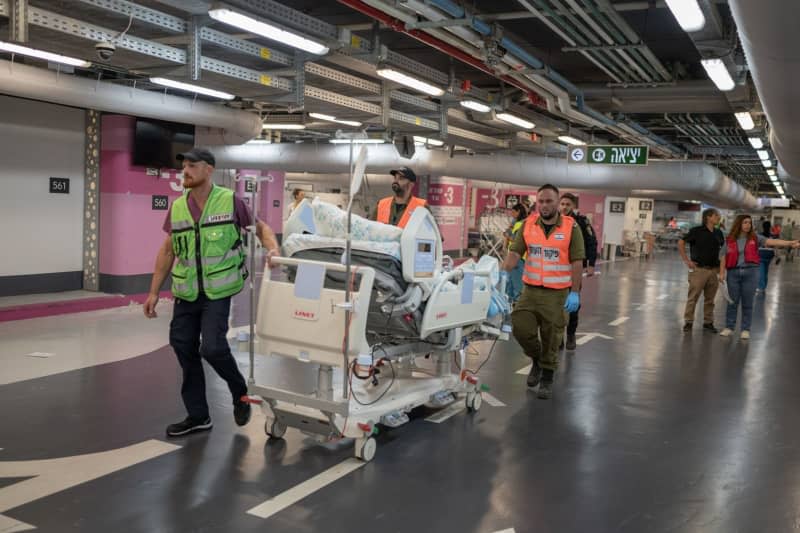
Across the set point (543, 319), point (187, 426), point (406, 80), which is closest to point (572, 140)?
point (406, 80)

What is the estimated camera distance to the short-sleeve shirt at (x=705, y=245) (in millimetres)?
8695

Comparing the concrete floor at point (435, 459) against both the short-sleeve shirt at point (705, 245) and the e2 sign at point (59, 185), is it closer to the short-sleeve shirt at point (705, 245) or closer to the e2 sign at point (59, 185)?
the short-sleeve shirt at point (705, 245)

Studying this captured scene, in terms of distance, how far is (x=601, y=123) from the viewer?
35.4 ft

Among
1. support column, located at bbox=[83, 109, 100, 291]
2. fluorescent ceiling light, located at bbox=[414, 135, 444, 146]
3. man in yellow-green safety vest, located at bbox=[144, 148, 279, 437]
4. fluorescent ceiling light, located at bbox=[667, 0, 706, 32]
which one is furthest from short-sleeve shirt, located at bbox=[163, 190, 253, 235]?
fluorescent ceiling light, located at bbox=[414, 135, 444, 146]

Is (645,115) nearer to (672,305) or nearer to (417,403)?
(672,305)

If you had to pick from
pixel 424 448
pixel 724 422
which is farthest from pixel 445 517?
pixel 724 422

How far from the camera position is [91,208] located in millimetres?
9398

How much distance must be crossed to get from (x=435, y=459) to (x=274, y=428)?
37.9 inches

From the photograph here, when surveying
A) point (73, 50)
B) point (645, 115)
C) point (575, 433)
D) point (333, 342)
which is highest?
point (645, 115)

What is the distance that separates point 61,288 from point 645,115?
1090 cm

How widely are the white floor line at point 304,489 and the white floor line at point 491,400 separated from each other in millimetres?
1589

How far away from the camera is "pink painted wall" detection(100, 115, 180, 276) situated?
9.28 meters

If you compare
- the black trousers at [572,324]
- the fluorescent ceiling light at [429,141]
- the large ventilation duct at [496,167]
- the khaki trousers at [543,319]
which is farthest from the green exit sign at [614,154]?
the khaki trousers at [543,319]

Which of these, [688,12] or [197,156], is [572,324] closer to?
[688,12]
